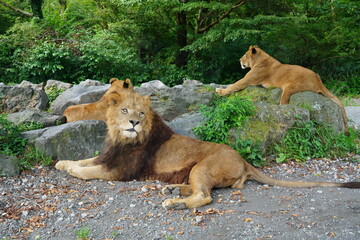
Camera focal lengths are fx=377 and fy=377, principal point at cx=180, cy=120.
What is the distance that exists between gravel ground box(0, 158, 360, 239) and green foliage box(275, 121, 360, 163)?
1445 millimetres

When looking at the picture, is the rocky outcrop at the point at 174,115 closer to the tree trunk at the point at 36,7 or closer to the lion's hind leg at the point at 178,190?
the lion's hind leg at the point at 178,190

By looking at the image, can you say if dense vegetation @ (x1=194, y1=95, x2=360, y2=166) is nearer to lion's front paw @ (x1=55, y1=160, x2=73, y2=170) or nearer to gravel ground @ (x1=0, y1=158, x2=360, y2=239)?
gravel ground @ (x1=0, y1=158, x2=360, y2=239)

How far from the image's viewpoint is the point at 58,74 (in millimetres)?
12742

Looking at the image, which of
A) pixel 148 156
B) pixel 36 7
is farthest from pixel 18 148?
pixel 36 7

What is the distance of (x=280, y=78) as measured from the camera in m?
8.09

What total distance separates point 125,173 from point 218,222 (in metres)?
1.70

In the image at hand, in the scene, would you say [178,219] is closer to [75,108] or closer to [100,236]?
[100,236]

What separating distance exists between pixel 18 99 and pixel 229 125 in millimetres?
4696

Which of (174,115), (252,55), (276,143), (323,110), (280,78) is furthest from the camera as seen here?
(252,55)

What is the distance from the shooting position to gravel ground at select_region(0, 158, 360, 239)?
3.66 metres

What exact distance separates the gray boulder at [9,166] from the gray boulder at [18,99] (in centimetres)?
292

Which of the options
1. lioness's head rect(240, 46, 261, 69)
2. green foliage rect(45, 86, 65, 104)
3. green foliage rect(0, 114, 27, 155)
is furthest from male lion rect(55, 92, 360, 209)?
green foliage rect(45, 86, 65, 104)

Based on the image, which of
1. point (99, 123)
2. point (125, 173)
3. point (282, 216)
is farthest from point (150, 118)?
point (282, 216)

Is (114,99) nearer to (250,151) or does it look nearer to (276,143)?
(250,151)
